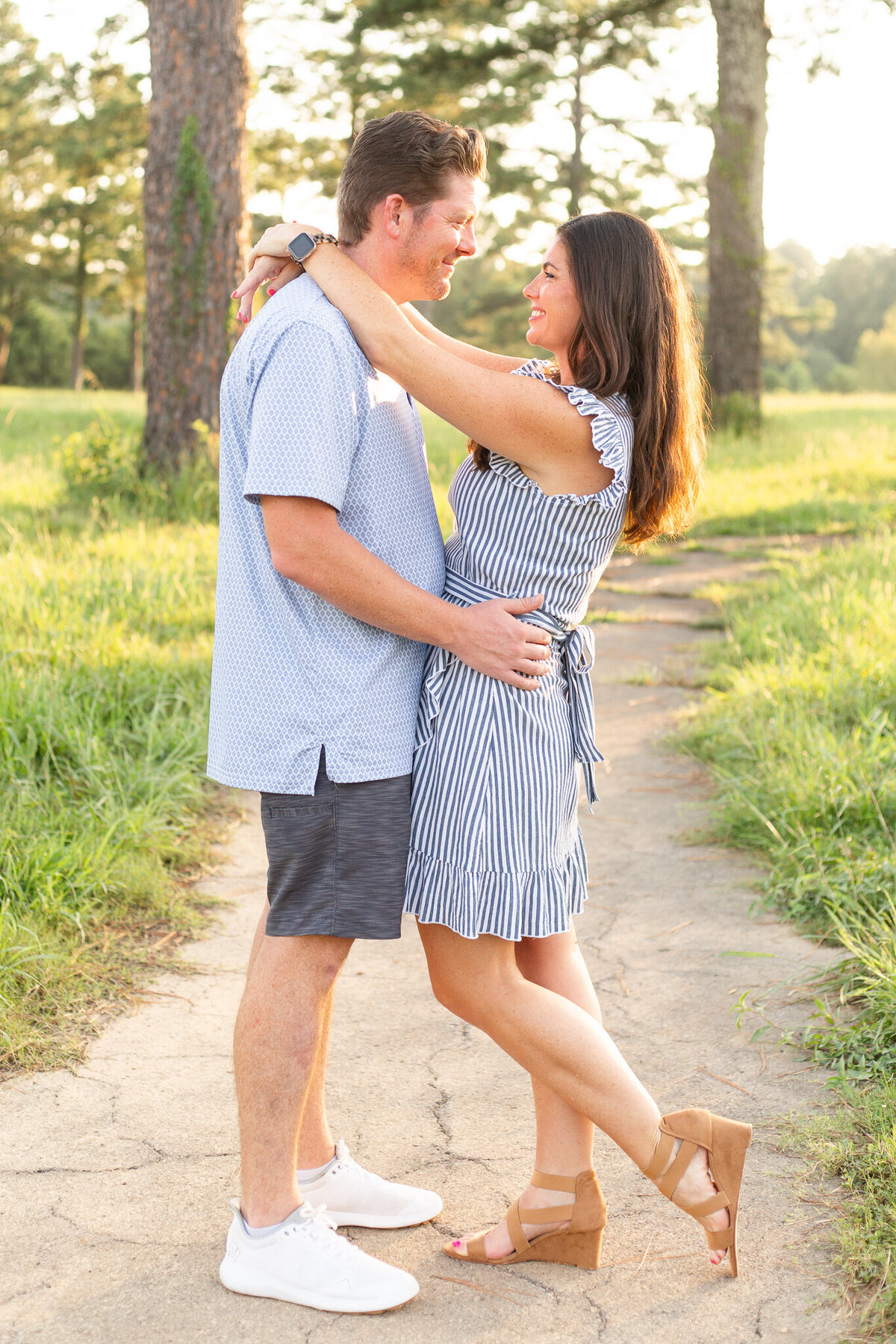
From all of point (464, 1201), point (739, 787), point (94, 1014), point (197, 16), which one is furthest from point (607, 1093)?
point (197, 16)

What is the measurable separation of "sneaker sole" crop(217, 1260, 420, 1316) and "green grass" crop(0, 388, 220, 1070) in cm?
93

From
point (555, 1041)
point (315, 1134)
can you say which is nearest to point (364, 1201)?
point (315, 1134)

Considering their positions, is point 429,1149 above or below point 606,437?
below

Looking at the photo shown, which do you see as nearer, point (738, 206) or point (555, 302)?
point (555, 302)

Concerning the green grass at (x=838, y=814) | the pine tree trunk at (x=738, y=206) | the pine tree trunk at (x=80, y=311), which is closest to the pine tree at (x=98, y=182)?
the pine tree trunk at (x=80, y=311)

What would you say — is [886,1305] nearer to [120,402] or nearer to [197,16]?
[197,16]

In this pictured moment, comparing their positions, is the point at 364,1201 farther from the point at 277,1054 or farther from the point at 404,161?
the point at 404,161

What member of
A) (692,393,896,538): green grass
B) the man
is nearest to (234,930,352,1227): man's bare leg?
the man

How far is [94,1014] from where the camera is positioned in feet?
9.80

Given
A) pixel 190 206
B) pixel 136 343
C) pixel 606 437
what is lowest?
pixel 606 437

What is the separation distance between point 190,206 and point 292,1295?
6.92 meters

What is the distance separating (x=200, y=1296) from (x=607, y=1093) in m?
0.80

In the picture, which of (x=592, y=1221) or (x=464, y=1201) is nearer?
(x=592, y=1221)

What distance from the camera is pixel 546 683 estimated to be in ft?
6.90
